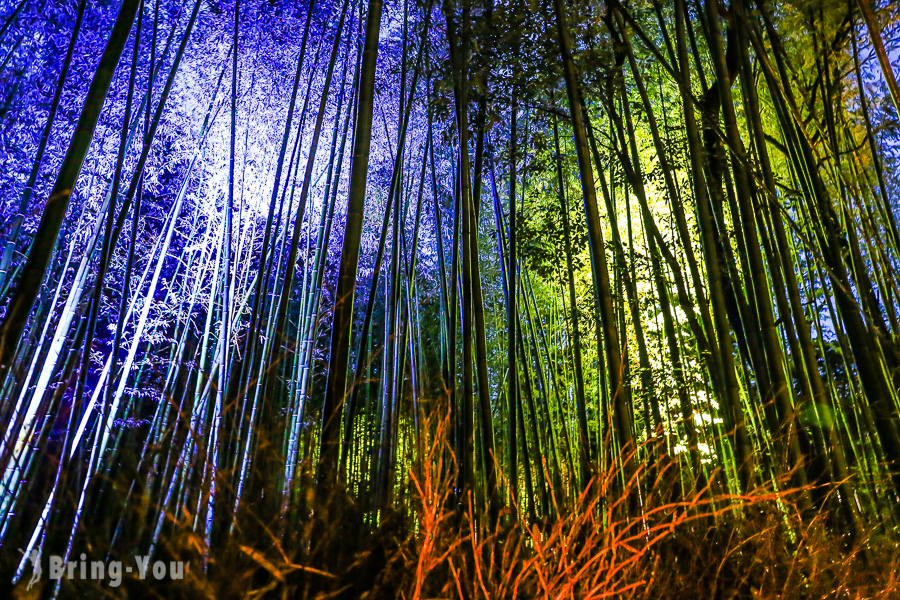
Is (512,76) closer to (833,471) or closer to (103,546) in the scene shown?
(833,471)

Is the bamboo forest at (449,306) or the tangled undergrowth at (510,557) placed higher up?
the bamboo forest at (449,306)

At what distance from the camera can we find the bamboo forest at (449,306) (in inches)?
67.6

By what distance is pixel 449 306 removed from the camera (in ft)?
12.5

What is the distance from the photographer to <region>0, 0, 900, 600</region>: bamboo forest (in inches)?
67.6

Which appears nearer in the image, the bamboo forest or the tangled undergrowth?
the tangled undergrowth

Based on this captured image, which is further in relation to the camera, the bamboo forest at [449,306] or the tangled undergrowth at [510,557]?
the bamboo forest at [449,306]

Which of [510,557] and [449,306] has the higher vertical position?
[449,306]

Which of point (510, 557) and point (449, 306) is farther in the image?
point (449, 306)

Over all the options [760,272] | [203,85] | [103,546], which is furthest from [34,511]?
[203,85]

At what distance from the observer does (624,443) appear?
2.29m

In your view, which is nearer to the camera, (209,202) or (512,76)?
(512,76)

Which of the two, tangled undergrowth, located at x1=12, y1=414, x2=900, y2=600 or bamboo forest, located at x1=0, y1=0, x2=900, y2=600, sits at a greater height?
bamboo forest, located at x1=0, y1=0, x2=900, y2=600

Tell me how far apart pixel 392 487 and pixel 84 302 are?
3103mm

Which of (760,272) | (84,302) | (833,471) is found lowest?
(833,471)
